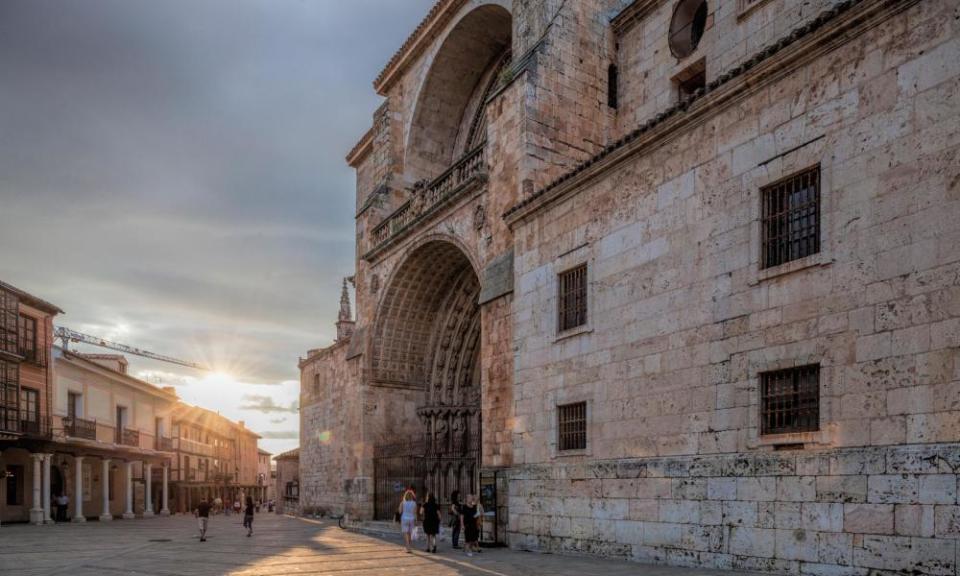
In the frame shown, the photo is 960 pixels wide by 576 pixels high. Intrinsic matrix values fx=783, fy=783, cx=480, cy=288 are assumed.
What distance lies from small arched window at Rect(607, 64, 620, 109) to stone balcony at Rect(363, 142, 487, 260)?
2.92 metres

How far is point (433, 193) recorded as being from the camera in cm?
2022

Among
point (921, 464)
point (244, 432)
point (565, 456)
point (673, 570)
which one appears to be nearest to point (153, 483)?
point (244, 432)

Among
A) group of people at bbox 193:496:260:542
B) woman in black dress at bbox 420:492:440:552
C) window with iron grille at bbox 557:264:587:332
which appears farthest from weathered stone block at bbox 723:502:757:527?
group of people at bbox 193:496:260:542

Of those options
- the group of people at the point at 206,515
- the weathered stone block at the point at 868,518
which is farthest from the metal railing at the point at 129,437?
the weathered stone block at the point at 868,518

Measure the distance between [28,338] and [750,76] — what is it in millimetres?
28777

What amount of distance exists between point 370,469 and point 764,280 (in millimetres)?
15126

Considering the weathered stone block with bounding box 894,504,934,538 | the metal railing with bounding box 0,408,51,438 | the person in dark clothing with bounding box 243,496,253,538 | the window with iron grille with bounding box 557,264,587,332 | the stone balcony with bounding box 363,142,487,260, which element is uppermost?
the stone balcony with bounding box 363,142,487,260

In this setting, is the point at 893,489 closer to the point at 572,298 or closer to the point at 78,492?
the point at 572,298

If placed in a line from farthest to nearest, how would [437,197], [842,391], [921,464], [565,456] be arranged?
[437,197] → [565,456] → [842,391] → [921,464]

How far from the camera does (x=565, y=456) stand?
496 inches

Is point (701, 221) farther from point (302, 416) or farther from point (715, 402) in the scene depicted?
point (302, 416)

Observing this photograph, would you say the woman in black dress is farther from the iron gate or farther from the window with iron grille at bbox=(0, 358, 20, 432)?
the window with iron grille at bbox=(0, 358, 20, 432)

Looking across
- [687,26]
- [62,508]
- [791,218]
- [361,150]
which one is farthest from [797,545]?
[62,508]

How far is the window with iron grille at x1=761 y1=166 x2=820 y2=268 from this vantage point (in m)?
8.96
